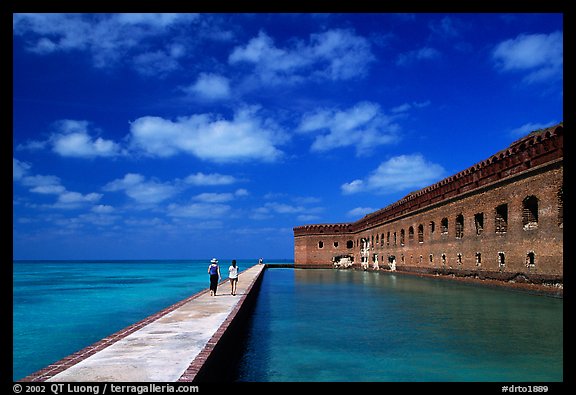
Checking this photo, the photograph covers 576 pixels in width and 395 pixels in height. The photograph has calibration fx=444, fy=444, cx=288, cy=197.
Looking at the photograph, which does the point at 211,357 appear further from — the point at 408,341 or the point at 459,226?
the point at 459,226

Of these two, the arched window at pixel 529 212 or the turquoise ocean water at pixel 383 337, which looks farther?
the arched window at pixel 529 212

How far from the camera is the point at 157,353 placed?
5719 millimetres

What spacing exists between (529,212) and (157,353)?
1420cm

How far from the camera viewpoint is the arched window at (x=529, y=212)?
50.1 ft

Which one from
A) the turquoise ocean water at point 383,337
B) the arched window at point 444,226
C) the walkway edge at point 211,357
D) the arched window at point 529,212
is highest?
the arched window at point 529,212

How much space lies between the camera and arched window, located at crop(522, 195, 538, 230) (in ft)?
50.1

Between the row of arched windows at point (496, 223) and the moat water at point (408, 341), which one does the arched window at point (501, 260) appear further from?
the moat water at point (408, 341)

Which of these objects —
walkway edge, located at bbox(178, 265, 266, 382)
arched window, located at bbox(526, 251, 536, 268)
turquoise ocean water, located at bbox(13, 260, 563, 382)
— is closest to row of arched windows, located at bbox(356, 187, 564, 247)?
arched window, located at bbox(526, 251, 536, 268)

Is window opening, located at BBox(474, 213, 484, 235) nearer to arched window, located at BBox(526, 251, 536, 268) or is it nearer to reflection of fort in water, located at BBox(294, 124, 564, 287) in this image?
reflection of fort in water, located at BBox(294, 124, 564, 287)

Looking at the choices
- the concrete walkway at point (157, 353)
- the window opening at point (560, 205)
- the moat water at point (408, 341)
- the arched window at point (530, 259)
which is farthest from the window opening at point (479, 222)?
the concrete walkway at point (157, 353)

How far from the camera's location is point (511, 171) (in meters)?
16.6
